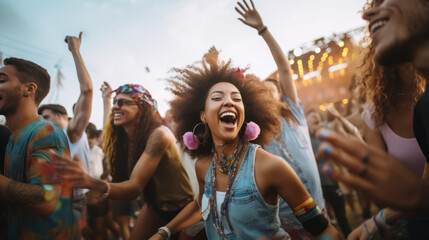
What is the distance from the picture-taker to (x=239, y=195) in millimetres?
1497

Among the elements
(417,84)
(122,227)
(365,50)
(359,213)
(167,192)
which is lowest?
(359,213)

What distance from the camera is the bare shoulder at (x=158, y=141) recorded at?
8.02 ft

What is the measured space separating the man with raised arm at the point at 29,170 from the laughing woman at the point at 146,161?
1.68 feet

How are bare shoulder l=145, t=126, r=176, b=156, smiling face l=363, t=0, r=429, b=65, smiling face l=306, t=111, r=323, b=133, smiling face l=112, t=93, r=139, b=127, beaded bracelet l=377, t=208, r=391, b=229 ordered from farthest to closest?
smiling face l=306, t=111, r=323, b=133 → smiling face l=112, t=93, r=139, b=127 → bare shoulder l=145, t=126, r=176, b=156 → beaded bracelet l=377, t=208, r=391, b=229 → smiling face l=363, t=0, r=429, b=65

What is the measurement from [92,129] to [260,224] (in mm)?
5136

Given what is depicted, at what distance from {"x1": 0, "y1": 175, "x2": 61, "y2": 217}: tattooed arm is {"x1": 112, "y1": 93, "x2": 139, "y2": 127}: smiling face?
52.7 inches

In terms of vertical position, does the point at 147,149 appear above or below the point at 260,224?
above

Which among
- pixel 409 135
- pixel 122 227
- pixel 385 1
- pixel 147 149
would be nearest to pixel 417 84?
pixel 409 135

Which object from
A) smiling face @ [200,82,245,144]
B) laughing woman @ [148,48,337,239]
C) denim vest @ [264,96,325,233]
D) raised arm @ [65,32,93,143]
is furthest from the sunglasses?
denim vest @ [264,96,325,233]

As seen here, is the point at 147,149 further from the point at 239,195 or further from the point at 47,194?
the point at 239,195

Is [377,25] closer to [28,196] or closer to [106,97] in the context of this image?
[28,196]

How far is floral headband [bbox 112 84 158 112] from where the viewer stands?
2.88 meters

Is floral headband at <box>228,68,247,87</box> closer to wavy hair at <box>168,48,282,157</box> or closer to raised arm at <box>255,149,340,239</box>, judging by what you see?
wavy hair at <box>168,48,282,157</box>

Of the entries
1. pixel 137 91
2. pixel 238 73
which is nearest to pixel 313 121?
pixel 238 73
